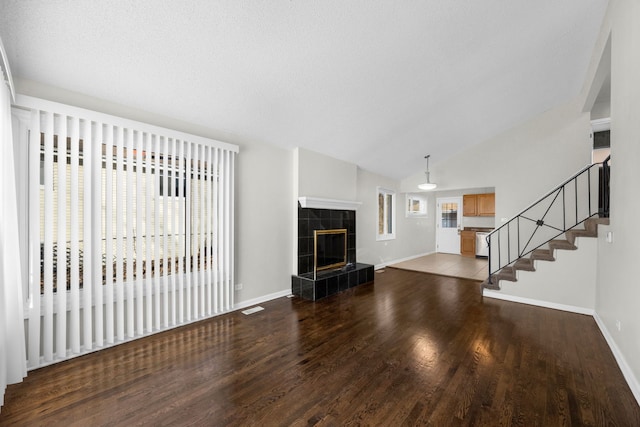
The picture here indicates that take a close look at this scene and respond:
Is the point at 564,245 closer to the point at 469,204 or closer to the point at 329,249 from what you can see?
the point at 329,249

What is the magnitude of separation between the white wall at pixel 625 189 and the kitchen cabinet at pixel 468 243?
5625 millimetres

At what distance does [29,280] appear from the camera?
2.25 metres

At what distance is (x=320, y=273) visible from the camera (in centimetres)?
475

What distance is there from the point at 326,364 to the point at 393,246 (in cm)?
528

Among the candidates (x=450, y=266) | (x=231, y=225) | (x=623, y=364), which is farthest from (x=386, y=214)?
(x=623, y=364)

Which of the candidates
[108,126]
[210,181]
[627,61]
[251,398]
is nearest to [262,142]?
[210,181]

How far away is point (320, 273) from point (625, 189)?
3815 mm

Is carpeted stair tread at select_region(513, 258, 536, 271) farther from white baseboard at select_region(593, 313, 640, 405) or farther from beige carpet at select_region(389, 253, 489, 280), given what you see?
beige carpet at select_region(389, 253, 489, 280)

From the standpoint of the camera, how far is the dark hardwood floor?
69.2 inches

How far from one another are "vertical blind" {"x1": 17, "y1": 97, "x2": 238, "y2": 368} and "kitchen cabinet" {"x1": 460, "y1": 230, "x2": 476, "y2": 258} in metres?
7.63

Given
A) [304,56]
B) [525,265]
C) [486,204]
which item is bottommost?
[525,265]

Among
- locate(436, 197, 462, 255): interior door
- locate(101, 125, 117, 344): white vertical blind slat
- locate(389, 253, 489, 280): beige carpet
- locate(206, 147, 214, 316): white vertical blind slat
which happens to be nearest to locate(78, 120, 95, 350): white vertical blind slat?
locate(101, 125, 117, 344): white vertical blind slat

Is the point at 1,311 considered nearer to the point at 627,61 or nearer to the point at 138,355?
the point at 138,355

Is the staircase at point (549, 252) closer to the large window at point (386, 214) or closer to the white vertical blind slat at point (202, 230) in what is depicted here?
the large window at point (386, 214)
